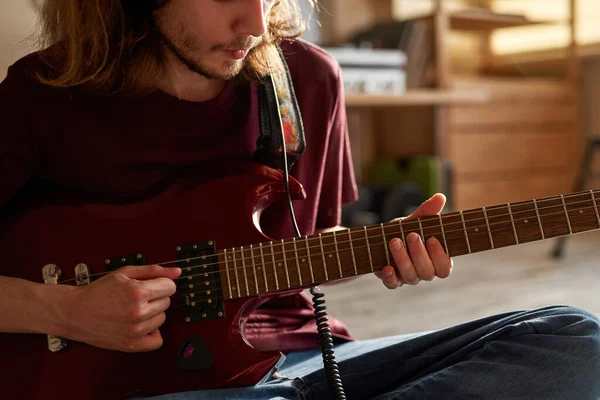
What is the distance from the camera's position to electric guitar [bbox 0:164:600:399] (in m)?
0.86

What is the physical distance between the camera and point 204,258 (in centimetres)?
91

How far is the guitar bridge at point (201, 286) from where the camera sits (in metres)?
0.89

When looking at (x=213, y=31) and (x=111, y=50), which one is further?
(x=111, y=50)

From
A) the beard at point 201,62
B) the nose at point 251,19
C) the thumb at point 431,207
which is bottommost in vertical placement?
the thumb at point 431,207

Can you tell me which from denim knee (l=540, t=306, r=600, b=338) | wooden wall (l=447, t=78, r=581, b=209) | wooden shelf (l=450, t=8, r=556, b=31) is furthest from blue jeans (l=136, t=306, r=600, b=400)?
wooden shelf (l=450, t=8, r=556, b=31)

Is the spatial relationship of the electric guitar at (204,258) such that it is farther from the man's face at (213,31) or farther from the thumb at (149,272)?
the man's face at (213,31)

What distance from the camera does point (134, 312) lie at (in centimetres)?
86

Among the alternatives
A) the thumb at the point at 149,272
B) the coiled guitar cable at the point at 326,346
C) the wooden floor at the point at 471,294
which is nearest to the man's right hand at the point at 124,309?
the thumb at the point at 149,272

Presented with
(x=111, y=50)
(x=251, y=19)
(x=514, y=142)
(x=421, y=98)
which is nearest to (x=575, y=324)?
(x=251, y=19)

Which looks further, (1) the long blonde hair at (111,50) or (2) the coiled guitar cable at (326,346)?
(1) the long blonde hair at (111,50)

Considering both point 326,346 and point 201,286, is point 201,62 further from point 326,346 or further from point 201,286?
point 326,346

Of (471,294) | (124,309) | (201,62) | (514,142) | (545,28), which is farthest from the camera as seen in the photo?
(545,28)

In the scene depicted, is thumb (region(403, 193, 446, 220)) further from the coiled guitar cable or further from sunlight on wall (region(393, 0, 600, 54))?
sunlight on wall (region(393, 0, 600, 54))

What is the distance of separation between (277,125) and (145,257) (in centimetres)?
28
